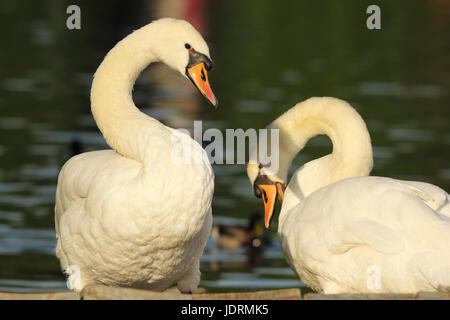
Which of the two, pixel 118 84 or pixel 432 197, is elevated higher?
pixel 118 84

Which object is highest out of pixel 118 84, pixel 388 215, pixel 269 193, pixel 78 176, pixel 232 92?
pixel 118 84

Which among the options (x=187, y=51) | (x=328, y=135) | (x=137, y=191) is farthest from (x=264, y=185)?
(x=137, y=191)

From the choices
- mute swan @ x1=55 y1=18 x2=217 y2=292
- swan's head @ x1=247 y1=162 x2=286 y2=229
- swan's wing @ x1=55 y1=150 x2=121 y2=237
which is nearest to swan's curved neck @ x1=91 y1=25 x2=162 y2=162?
mute swan @ x1=55 y1=18 x2=217 y2=292

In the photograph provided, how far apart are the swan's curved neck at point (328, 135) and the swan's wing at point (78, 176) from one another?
1.67 meters

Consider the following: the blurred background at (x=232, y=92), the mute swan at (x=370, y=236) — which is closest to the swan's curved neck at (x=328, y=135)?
the mute swan at (x=370, y=236)

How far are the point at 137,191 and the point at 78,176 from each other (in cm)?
88

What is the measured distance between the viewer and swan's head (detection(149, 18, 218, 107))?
275 inches

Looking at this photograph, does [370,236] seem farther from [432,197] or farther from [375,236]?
[432,197]

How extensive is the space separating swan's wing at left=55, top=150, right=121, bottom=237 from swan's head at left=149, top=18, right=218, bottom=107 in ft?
2.56

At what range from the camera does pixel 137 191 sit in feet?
21.5

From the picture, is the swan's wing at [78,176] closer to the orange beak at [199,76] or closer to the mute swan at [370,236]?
the orange beak at [199,76]

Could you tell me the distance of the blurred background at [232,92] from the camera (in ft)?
45.1

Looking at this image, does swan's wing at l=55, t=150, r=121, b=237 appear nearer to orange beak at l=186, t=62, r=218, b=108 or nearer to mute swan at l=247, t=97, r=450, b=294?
orange beak at l=186, t=62, r=218, b=108

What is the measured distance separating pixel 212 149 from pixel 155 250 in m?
11.4
